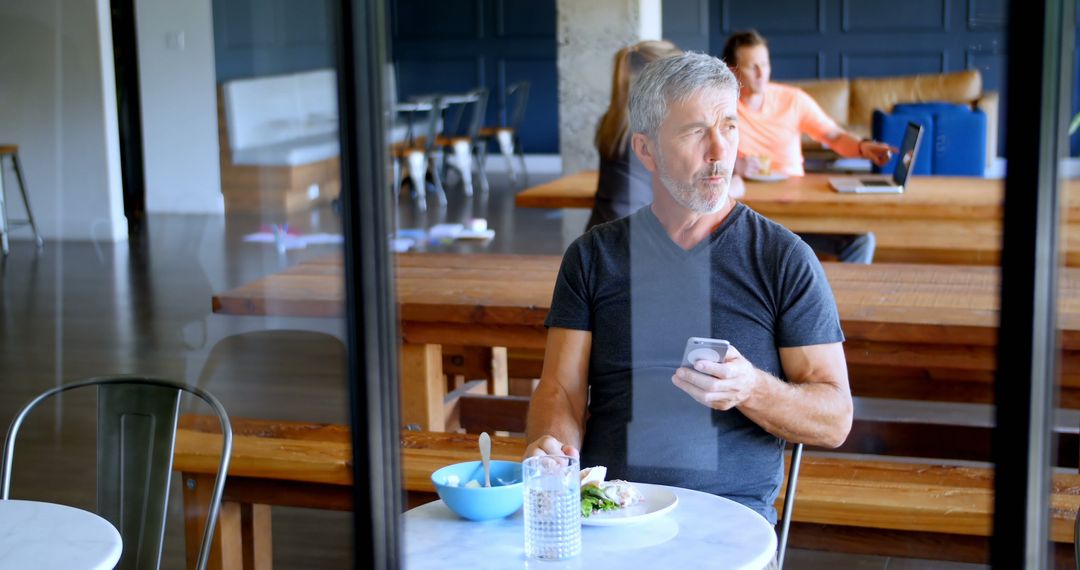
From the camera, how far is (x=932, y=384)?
9.72 ft

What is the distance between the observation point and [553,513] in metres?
1.42

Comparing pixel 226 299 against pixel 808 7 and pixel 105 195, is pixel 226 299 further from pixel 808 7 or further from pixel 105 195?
pixel 808 7

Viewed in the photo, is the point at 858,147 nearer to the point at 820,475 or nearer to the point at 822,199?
the point at 822,199

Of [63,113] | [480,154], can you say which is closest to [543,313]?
[480,154]

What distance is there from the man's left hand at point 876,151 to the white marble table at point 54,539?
106 inches

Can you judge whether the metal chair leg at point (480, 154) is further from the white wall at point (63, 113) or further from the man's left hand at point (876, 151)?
the man's left hand at point (876, 151)

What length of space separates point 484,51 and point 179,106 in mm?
1322

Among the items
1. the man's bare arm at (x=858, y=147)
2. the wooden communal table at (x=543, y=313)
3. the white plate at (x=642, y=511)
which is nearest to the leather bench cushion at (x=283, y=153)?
the wooden communal table at (x=543, y=313)

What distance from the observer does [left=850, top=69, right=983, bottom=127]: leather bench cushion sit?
8.35 feet

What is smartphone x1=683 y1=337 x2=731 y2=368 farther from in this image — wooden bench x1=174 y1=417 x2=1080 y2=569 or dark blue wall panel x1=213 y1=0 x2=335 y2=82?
dark blue wall panel x1=213 y1=0 x2=335 y2=82

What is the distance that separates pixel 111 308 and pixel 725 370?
A: 2400 mm

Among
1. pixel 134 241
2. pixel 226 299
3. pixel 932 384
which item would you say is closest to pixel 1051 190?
pixel 932 384

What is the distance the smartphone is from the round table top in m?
0.19

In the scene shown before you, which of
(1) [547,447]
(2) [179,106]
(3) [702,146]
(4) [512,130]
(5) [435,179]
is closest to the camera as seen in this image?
(1) [547,447]
